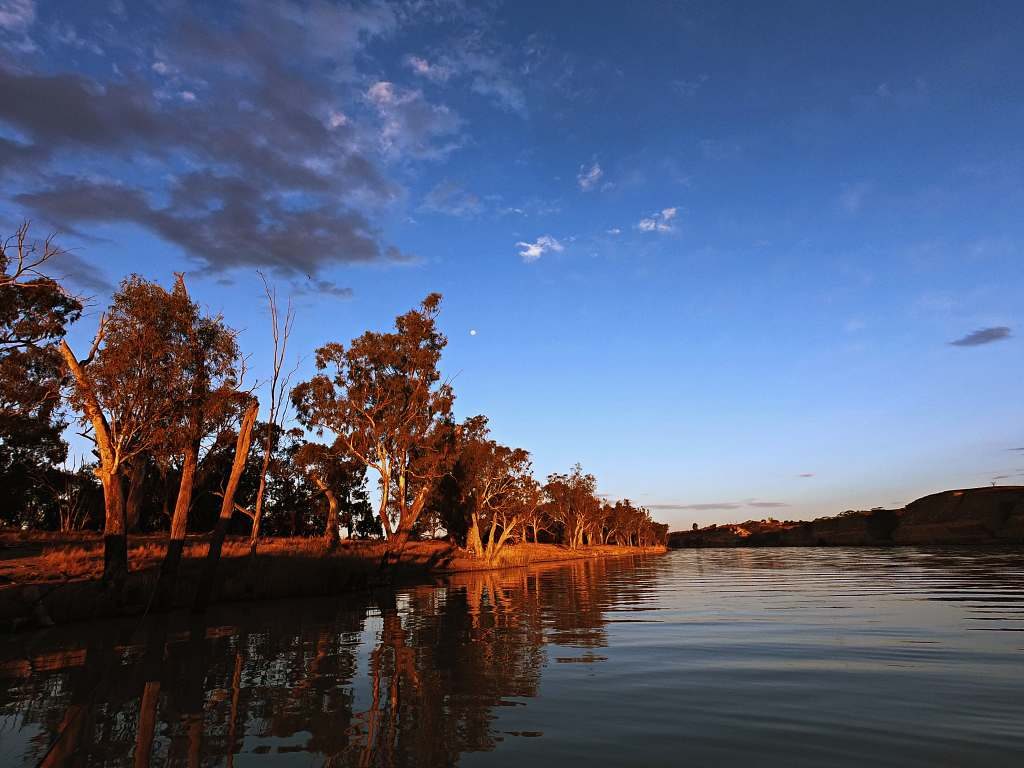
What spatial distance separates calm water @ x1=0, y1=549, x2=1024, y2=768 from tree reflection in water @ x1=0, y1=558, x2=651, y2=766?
39mm

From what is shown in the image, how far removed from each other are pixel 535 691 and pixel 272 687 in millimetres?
3684

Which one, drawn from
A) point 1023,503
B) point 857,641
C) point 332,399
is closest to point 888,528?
point 1023,503

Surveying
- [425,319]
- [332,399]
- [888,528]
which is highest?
[425,319]

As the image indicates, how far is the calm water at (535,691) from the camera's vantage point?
534 centimetres

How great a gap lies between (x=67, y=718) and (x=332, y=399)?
3142 centimetres

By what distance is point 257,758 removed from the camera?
5.30 metres

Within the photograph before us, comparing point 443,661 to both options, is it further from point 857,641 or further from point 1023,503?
point 1023,503

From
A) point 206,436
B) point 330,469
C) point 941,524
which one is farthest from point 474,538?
point 941,524

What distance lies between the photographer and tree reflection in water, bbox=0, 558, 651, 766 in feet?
18.5

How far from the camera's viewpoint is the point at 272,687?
8.05m

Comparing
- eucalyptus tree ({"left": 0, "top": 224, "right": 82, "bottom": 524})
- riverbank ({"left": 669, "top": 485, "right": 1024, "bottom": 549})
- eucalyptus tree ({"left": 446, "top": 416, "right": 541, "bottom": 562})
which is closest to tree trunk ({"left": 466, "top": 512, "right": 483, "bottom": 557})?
eucalyptus tree ({"left": 446, "top": 416, "right": 541, "bottom": 562})

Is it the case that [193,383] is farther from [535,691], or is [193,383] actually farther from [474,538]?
[474,538]

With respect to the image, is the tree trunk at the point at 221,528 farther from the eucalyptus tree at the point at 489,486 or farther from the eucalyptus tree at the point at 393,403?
the eucalyptus tree at the point at 489,486

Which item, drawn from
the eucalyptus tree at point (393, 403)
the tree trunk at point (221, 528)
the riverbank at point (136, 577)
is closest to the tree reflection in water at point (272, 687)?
the riverbank at point (136, 577)
